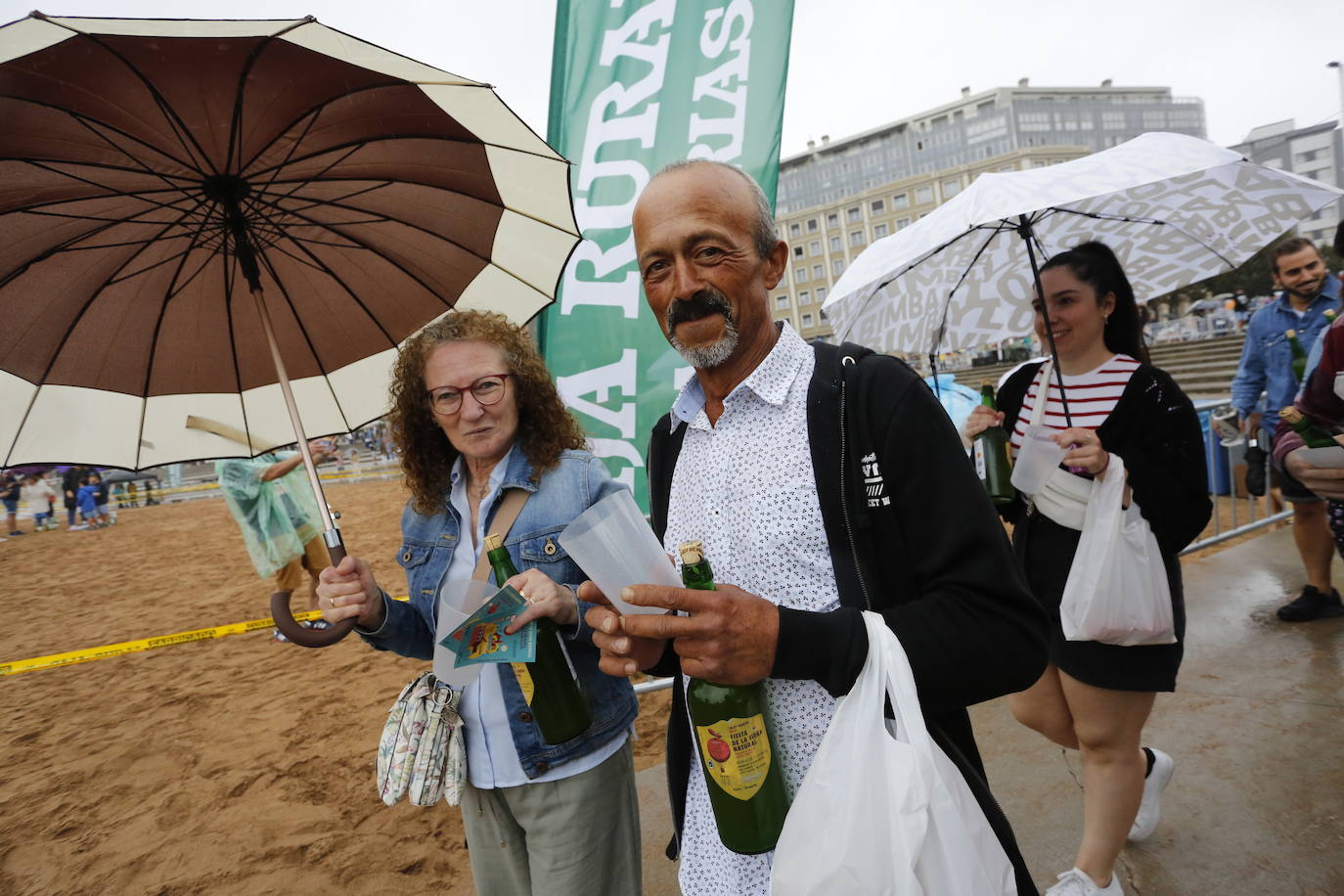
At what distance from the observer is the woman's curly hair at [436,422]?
2.07 m

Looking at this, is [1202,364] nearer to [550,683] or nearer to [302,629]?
[550,683]

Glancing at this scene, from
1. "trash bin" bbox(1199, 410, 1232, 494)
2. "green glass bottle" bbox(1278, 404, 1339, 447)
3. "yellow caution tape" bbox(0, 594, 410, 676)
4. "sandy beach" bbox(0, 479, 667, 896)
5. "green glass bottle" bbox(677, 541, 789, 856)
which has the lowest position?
"sandy beach" bbox(0, 479, 667, 896)

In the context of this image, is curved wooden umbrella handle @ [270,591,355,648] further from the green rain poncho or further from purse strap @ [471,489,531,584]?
the green rain poncho

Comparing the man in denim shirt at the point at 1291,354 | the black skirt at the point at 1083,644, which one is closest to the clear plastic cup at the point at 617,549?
the black skirt at the point at 1083,644

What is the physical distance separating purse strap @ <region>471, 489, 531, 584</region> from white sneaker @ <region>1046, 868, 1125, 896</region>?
2.17 metres

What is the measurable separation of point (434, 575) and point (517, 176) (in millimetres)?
1249

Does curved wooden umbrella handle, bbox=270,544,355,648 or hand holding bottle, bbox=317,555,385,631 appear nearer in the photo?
curved wooden umbrella handle, bbox=270,544,355,648

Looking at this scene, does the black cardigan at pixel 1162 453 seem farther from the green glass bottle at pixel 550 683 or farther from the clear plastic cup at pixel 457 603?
the clear plastic cup at pixel 457 603

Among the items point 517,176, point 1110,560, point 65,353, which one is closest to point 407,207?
point 517,176

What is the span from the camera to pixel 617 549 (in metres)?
1.06

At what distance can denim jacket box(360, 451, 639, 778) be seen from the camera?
187 cm

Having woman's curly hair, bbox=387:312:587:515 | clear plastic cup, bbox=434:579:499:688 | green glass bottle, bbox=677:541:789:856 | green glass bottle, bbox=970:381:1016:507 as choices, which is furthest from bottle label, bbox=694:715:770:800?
green glass bottle, bbox=970:381:1016:507

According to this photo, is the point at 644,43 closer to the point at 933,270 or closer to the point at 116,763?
the point at 933,270

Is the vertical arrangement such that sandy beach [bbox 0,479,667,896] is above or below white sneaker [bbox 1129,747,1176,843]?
below
